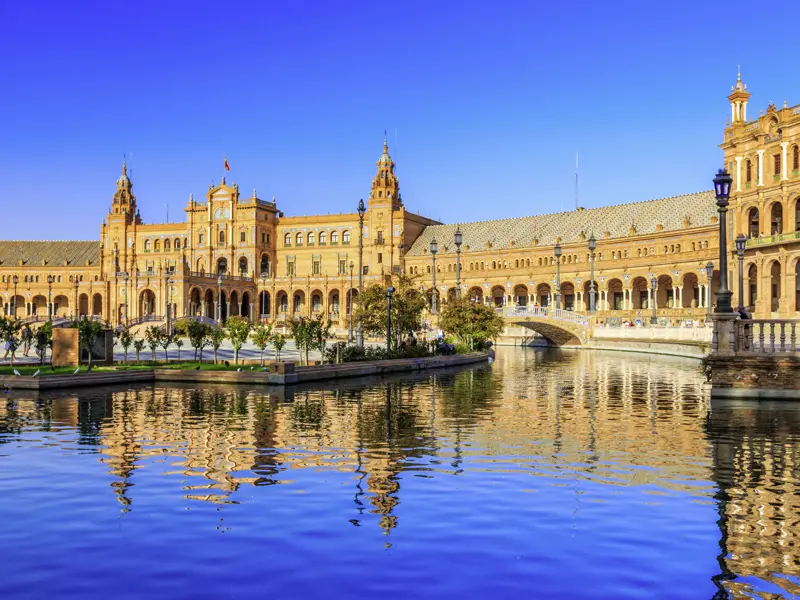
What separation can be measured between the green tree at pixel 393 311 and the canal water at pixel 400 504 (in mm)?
24357

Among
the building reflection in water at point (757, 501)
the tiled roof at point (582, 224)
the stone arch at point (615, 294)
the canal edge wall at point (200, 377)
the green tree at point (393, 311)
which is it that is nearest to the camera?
the building reflection in water at point (757, 501)

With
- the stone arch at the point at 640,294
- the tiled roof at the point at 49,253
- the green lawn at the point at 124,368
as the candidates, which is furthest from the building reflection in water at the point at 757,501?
the tiled roof at the point at 49,253

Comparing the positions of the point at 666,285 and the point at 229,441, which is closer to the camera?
the point at 229,441

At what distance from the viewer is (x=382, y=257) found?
11506 centimetres

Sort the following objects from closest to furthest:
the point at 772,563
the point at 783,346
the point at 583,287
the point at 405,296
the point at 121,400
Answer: the point at 772,563
the point at 783,346
the point at 121,400
the point at 405,296
the point at 583,287

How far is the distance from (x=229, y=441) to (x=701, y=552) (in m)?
10.2

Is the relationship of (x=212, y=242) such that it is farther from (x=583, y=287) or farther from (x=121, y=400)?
(x=121, y=400)

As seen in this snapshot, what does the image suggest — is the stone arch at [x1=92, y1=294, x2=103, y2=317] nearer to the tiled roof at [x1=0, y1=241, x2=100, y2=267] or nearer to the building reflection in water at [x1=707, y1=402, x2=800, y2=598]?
the tiled roof at [x1=0, y1=241, x2=100, y2=267]

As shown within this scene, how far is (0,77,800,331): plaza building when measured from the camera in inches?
3095

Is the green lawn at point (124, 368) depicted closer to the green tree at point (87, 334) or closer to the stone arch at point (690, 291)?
the green tree at point (87, 334)

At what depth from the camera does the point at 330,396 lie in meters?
26.6

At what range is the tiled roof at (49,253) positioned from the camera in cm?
13350

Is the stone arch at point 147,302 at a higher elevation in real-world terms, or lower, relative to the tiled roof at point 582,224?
lower

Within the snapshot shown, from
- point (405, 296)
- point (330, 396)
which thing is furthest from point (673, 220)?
point (330, 396)
